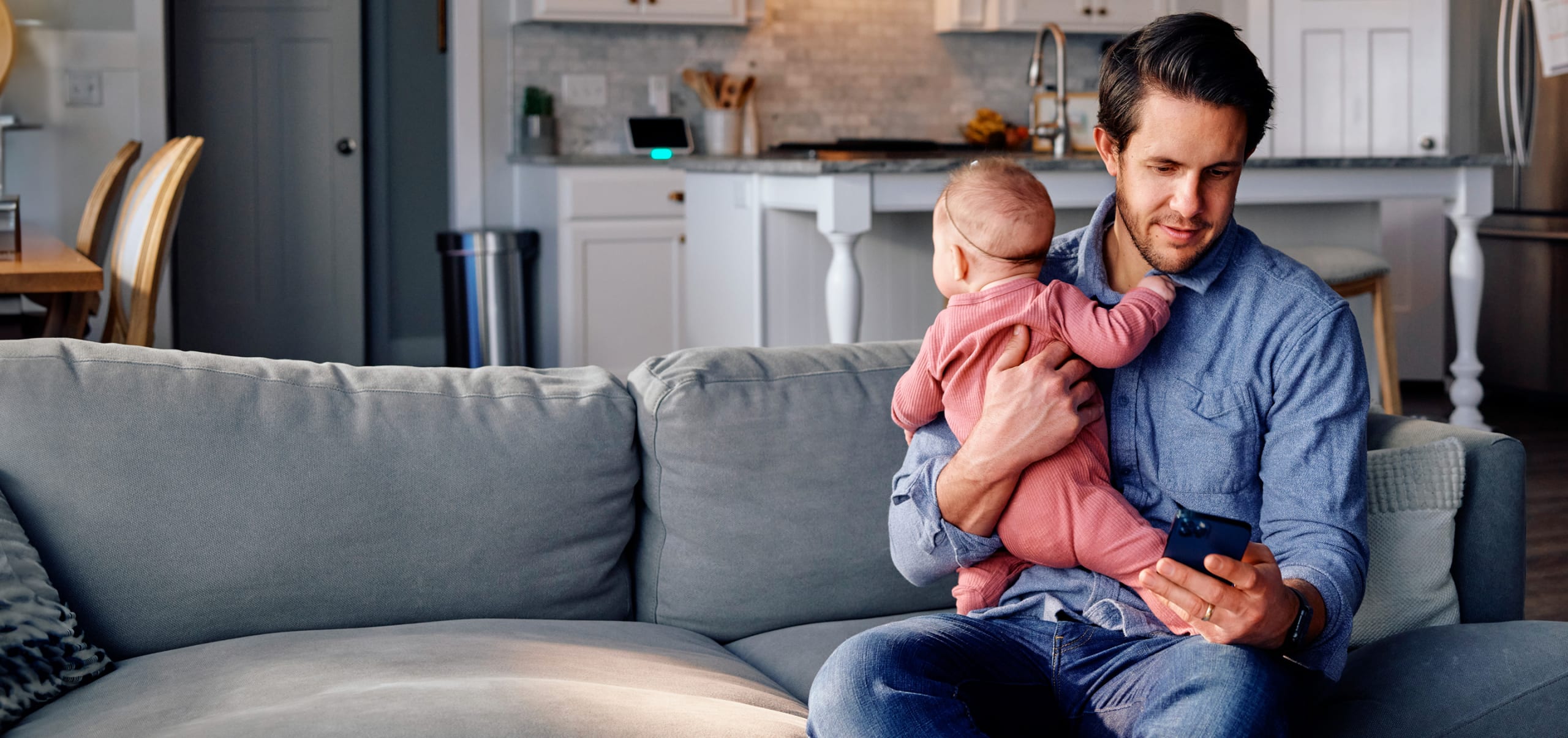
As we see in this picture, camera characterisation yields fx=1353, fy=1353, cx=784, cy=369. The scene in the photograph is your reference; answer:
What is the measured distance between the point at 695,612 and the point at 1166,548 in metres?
0.79

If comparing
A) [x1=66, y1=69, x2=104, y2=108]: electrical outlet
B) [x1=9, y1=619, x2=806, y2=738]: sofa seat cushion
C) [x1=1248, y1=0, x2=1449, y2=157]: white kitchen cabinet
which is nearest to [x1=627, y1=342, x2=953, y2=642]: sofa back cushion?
[x1=9, y1=619, x2=806, y2=738]: sofa seat cushion

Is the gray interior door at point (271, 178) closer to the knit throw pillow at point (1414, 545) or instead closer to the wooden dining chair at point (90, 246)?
the wooden dining chair at point (90, 246)

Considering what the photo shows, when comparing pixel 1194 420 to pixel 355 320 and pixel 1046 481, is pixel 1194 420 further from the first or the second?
pixel 355 320

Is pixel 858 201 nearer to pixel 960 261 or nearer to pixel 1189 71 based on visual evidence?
pixel 960 261

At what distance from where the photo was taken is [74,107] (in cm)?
501

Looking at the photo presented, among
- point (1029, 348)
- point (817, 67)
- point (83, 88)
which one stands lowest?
point (1029, 348)

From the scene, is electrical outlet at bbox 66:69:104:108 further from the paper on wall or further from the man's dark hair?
the paper on wall

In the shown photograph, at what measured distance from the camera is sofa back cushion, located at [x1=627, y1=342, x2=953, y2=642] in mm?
1745

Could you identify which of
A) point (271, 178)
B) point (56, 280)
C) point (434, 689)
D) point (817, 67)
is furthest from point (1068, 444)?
point (271, 178)

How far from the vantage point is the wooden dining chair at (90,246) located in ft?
9.45

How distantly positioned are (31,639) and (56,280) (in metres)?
1.34

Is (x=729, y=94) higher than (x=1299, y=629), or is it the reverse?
(x=729, y=94)

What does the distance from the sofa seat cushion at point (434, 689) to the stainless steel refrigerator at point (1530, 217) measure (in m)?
4.54

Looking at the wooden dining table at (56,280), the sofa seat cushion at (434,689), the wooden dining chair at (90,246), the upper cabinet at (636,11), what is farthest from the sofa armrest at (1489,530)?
the upper cabinet at (636,11)
